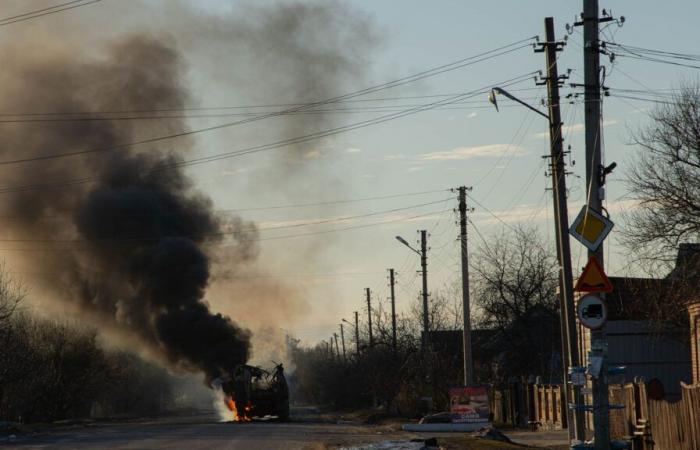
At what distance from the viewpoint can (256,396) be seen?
172 feet

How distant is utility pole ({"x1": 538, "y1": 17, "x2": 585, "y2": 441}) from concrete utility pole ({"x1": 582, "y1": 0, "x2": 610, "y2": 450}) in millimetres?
6879

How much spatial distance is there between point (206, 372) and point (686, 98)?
104 ft

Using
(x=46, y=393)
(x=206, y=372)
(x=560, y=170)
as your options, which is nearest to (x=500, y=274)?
(x=206, y=372)

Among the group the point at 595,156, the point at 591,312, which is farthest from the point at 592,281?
the point at 595,156

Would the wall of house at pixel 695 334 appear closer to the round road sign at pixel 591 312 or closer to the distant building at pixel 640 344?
the distant building at pixel 640 344

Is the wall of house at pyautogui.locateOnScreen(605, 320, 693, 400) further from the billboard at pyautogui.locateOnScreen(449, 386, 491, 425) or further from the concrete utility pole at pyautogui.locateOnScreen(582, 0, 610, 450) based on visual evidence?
the concrete utility pole at pyautogui.locateOnScreen(582, 0, 610, 450)

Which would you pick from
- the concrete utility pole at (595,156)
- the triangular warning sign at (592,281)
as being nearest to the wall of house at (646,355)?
the concrete utility pole at (595,156)

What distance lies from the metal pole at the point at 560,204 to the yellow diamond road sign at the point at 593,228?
755cm

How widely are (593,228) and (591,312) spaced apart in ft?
5.82

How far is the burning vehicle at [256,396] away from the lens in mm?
52438

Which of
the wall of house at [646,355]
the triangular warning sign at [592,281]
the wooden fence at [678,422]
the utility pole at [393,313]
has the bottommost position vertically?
the wooden fence at [678,422]

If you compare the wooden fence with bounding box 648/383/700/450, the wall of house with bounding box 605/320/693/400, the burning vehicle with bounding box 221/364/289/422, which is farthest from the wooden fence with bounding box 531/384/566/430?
the wooden fence with bounding box 648/383/700/450

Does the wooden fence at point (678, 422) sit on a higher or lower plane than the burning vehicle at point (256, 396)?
lower

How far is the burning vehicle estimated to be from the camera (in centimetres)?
5244
